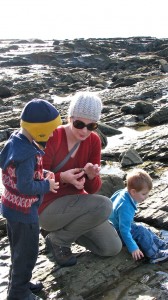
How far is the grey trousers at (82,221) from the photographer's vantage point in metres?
4.50

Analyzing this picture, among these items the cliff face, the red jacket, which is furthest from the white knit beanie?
the cliff face

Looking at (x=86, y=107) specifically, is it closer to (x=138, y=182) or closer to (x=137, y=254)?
(x=138, y=182)

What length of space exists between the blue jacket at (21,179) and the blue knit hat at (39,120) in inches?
3.8

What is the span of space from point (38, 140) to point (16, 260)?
109 centimetres

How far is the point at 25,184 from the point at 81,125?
3.82 ft

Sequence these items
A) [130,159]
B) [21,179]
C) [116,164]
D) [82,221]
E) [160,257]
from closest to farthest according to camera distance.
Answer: [21,179] < [82,221] < [160,257] < [130,159] < [116,164]

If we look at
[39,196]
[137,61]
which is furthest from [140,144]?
[137,61]

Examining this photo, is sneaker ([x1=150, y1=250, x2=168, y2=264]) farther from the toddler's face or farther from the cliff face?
the toddler's face

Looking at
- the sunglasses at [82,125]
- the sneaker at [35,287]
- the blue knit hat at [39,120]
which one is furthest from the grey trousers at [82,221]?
the blue knit hat at [39,120]

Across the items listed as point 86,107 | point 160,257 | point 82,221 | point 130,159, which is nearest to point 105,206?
point 82,221

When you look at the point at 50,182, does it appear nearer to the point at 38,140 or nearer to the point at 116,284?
the point at 38,140

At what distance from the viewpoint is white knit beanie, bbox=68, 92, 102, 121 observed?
4.27m

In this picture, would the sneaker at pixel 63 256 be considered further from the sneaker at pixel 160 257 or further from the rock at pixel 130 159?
the rock at pixel 130 159

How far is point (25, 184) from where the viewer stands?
3385mm
